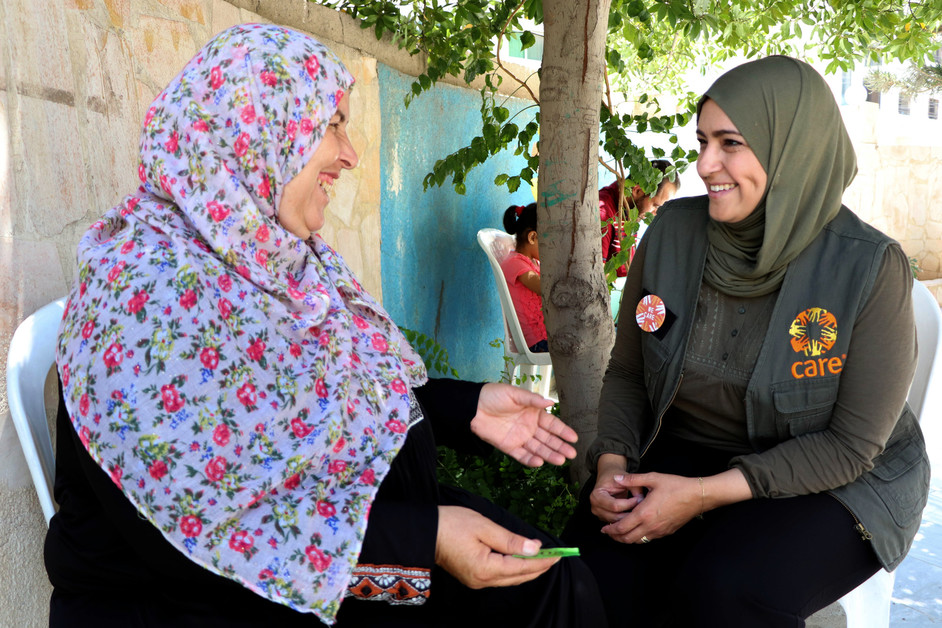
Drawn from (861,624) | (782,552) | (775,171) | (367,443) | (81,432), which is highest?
(775,171)

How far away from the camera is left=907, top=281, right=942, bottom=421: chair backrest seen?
7.39 ft

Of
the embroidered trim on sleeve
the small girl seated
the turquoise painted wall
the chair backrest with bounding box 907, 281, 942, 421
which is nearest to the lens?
the embroidered trim on sleeve

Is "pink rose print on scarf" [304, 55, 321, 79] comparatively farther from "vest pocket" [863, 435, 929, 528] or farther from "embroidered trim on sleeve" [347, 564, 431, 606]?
"vest pocket" [863, 435, 929, 528]

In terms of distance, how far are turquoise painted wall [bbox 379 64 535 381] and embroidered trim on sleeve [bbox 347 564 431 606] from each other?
2.69 meters

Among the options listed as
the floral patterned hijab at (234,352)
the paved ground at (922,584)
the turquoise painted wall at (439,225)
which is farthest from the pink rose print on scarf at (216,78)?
the paved ground at (922,584)

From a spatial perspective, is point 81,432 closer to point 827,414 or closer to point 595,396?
point 827,414

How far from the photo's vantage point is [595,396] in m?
3.07

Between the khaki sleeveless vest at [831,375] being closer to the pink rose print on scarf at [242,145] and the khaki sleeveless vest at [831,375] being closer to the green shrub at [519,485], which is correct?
the pink rose print on scarf at [242,145]

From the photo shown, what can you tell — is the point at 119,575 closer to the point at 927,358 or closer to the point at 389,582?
the point at 389,582

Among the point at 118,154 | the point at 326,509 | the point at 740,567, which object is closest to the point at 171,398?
the point at 326,509

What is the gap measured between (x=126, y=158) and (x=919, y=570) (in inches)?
128

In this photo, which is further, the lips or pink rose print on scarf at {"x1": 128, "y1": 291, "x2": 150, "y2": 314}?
the lips

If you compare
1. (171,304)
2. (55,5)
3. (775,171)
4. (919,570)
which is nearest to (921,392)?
(775,171)

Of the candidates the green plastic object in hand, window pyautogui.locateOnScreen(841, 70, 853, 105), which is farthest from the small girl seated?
window pyautogui.locateOnScreen(841, 70, 853, 105)
